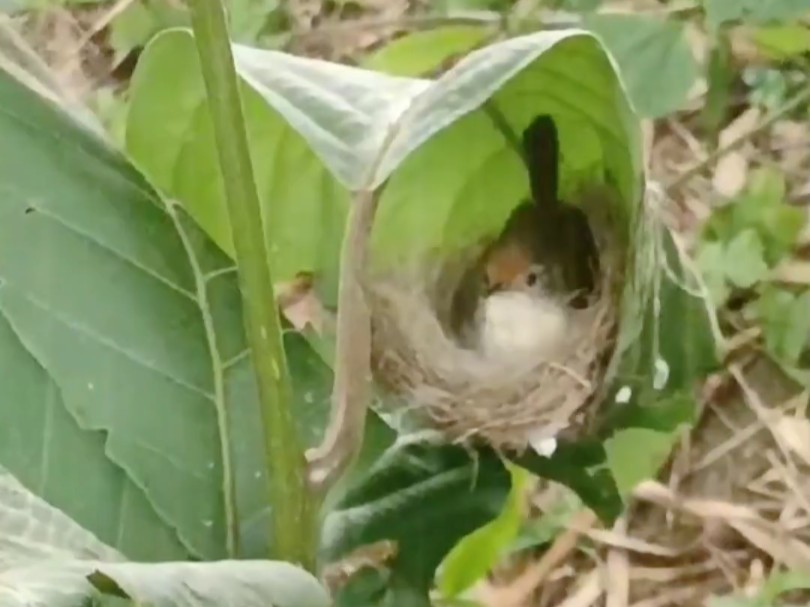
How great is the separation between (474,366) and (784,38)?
0.63 metres

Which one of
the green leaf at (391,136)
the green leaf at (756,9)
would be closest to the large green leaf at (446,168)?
the green leaf at (391,136)

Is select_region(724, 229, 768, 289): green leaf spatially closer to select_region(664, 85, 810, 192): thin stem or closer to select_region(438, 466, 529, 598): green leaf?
select_region(664, 85, 810, 192): thin stem

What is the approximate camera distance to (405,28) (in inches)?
53.9

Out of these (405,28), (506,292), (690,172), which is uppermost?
(506,292)

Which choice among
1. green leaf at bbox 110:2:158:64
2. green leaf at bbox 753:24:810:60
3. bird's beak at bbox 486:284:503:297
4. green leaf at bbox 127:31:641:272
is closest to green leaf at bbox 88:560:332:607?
green leaf at bbox 127:31:641:272

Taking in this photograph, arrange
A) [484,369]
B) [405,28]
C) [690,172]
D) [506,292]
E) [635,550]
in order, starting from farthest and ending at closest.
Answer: [405,28] → [690,172] → [635,550] → [506,292] → [484,369]

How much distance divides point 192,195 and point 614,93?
0.51 feet

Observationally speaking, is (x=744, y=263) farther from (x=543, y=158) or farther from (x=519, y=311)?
(x=543, y=158)

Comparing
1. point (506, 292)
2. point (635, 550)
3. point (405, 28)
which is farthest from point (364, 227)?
point (405, 28)

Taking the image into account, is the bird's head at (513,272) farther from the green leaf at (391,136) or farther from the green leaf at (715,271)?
the green leaf at (715,271)

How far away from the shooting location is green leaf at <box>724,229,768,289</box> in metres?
1.18

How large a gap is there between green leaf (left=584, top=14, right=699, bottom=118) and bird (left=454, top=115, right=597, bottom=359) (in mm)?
312

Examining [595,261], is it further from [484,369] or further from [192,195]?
[192,195]

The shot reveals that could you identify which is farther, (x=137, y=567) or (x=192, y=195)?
(x=192, y=195)
